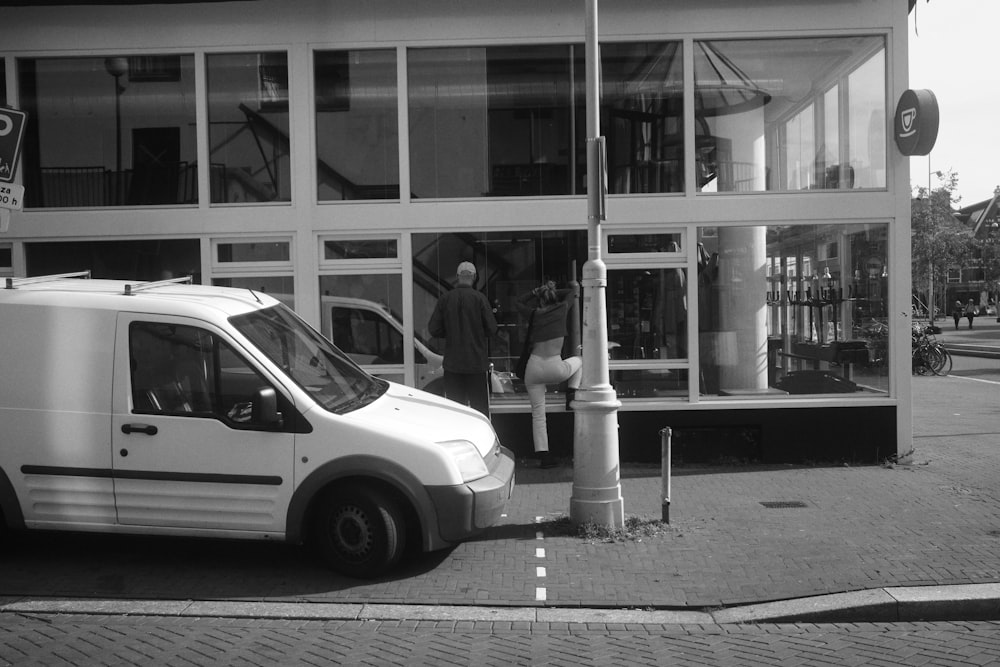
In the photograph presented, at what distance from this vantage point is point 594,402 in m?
7.46

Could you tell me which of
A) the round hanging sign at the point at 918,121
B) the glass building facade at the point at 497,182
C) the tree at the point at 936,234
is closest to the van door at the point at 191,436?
the glass building facade at the point at 497,182

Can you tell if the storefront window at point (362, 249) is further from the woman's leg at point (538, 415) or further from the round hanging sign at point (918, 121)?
the round hanging sign at point (918, 121)

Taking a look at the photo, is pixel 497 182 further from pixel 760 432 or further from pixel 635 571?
pixel 635 571

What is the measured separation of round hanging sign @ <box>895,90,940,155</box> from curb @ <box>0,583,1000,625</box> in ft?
17.5

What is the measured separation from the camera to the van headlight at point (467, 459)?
6.43 meters

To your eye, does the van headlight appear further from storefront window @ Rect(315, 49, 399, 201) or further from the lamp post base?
storefront window @ Rect(315, 49, 399, 201)

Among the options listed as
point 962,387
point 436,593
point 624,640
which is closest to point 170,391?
point 436,593

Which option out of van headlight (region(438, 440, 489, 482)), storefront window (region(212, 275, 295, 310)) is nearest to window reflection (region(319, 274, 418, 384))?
storefront window (region(212, 275, 295, 310))

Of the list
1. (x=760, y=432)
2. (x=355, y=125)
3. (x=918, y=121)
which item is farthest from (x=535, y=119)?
(x=760, y=432)

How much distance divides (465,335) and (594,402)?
2.38 m

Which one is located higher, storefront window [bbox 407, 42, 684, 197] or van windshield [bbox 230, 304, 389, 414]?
storefront window [bbox 407, 42, 684, 197]

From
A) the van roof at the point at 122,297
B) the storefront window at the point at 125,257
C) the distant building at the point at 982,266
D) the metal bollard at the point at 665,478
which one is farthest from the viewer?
the distant building at the point at 982,266

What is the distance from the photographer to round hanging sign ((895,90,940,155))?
9.59 meters

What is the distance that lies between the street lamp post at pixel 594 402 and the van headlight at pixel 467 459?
1101 mm
